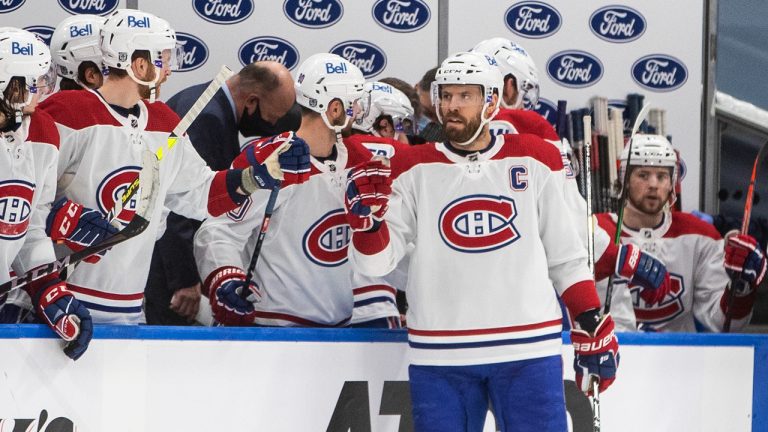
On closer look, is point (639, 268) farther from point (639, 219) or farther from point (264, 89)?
point (264, 89)

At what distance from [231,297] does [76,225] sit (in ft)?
1.90

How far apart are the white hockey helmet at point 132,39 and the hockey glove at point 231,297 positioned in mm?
616

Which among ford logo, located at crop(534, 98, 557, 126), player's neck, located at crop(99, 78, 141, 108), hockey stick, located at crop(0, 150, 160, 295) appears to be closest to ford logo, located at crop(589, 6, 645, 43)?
ford logo, located at crop(534, 98, 557, 126)

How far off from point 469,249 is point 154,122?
1.04 metres

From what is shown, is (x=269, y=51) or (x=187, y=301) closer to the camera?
(x=187, y=301)

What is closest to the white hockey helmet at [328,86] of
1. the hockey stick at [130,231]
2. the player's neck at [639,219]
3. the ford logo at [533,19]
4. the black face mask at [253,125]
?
the hockey stick at [130,231]

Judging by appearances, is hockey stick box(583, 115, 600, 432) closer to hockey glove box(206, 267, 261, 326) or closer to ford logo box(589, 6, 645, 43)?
hockey glove box(206, 267, 261, 326)

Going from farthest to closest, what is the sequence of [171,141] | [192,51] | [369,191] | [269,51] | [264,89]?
1. [269,51]
2. [192,51]
3. [264,89]
4. [171,141]
5. [369,191]

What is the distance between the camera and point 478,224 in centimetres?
367

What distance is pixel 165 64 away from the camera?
3.93 metres

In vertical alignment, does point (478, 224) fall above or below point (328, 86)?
below

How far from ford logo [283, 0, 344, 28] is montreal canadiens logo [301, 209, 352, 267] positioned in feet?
5.93

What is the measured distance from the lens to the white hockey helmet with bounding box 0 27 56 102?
3590 mm

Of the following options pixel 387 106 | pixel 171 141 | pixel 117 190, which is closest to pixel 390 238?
pixel 171 141
